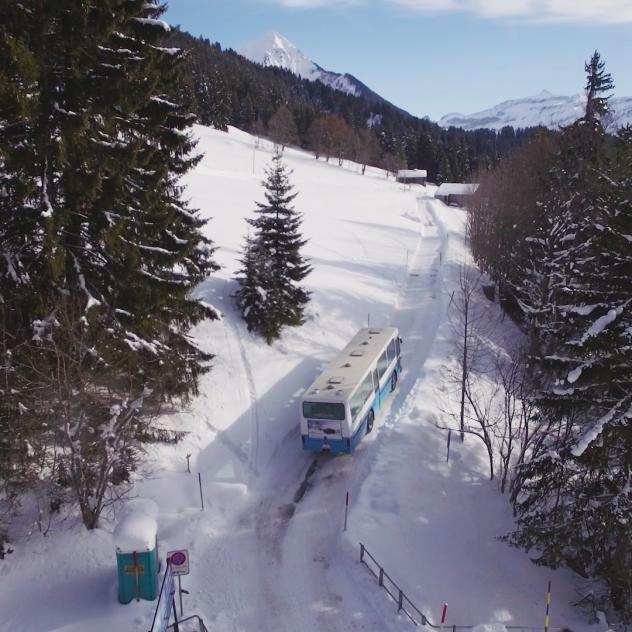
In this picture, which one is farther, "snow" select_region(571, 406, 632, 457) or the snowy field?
the snowy field

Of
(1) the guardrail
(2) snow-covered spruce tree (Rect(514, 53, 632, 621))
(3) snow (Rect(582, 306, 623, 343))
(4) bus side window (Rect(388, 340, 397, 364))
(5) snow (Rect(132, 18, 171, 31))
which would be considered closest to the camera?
(3) snow (Rect(582, 306, 623, 343))

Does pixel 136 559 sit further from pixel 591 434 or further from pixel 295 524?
pixel 591 434

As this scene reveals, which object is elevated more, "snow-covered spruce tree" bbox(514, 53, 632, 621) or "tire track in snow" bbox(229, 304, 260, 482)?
"snow-covered spruce tree" bbox(514, 53, 632, 621)

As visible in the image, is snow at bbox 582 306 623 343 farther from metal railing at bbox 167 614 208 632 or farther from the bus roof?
metal railing at bbox 167 614 208 632

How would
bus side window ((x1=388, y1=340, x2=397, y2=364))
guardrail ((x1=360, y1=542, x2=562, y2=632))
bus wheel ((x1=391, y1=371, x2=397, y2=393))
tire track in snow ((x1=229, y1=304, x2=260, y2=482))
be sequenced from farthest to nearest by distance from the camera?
1. bus wheel ((x1=391, y1=371, x2=397, y2=393))
2. bus side window ((x1=388, y1=340, x2=397, y2=364))
3. tire track in snow ((x1=229, y1=304, x2=260, y2=482))
4. guardrail ((x1=360, y1=542, x2=562, y2=632))

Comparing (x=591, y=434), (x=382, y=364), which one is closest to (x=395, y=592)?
(x=591, y=434)

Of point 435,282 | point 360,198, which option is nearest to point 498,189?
point 435,282

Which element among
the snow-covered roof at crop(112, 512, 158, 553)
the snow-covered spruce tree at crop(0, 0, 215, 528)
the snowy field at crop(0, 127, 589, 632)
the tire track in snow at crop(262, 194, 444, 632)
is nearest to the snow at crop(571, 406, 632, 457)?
the snowy field at crop(0, 127, 589, 632)
